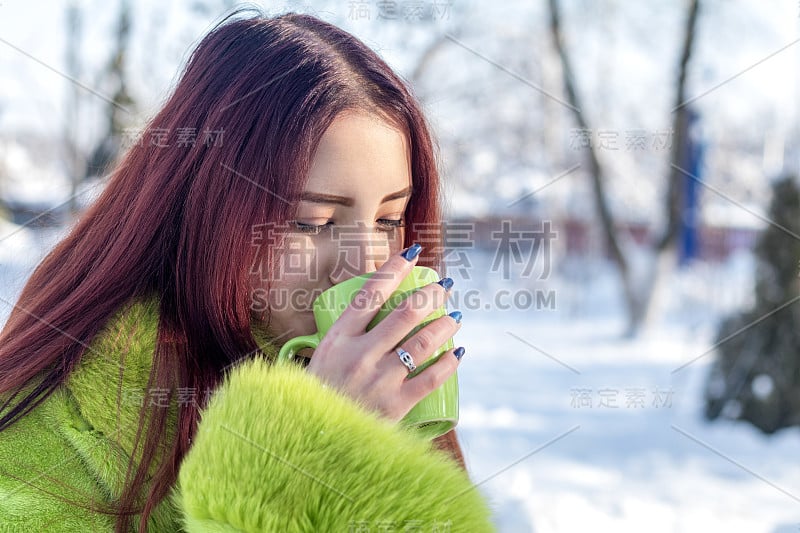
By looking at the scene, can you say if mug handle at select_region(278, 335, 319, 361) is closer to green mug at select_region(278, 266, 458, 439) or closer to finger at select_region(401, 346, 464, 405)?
green mug at select_region(278, 266, 458, 439)

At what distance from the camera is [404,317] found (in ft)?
3.26

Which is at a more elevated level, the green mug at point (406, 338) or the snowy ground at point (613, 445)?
the green mug at point (406, 338)

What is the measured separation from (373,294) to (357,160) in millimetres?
243

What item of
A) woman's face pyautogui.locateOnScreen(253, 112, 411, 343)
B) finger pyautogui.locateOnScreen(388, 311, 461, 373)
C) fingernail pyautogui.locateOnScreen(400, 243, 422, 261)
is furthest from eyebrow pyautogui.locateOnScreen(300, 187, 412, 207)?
finger pyautogui.locateOnScreen(388, 311, 461, 373)

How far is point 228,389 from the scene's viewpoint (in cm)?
92

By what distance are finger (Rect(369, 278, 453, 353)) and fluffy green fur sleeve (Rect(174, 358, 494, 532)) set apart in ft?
0.36

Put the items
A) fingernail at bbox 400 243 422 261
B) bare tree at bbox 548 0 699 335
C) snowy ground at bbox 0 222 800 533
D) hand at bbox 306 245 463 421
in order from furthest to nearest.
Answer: bare tree at bbox 548 0 699 335 < snowy ground at bbox 0 222 800 533 < fingernail at bbox 400 243 422 261 < hand at bbox 306 245 463 421

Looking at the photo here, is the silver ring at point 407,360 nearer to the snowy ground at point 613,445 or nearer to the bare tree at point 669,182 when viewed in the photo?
the snowy ground at point 613,445

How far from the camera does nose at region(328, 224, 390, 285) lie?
113 cm

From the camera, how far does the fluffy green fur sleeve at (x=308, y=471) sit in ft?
2.67

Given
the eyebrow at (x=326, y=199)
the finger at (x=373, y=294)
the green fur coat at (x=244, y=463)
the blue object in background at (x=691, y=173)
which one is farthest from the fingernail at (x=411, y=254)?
the blue object in background at (x=691, y=173)

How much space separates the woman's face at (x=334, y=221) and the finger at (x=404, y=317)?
0.15 metres

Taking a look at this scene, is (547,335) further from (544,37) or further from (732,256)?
(732,256)

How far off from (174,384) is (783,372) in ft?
13.2
